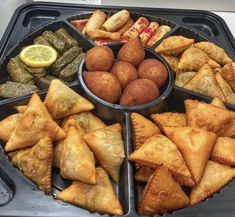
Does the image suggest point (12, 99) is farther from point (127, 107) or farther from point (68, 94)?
point (127, 107)

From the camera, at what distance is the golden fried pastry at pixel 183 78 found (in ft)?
6.59

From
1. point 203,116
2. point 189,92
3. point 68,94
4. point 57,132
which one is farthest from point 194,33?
point 57,132

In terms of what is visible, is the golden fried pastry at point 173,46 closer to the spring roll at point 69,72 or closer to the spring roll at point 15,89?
the spring roll at point 69,72

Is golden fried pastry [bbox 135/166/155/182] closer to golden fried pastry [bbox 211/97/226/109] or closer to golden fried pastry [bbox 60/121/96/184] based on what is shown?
golden fried pastry [bbox 60/121/96/184]

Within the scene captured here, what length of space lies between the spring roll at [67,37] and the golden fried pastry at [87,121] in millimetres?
610

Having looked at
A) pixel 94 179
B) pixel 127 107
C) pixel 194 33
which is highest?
pixel 194 33

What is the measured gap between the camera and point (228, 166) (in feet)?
5.24

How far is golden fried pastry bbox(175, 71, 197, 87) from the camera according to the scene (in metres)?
2.01

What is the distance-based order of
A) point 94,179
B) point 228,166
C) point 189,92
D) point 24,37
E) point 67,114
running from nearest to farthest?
1. point 94,179
2. point 228,166
3. point 67,114
4. point 189,92
5. point 24,37

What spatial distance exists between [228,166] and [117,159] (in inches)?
18.9

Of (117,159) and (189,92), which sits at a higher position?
(189,92)

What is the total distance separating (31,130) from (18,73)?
541 millimetres

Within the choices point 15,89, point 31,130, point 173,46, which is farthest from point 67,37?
point 31,130

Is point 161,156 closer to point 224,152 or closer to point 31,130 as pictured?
point 224,152
